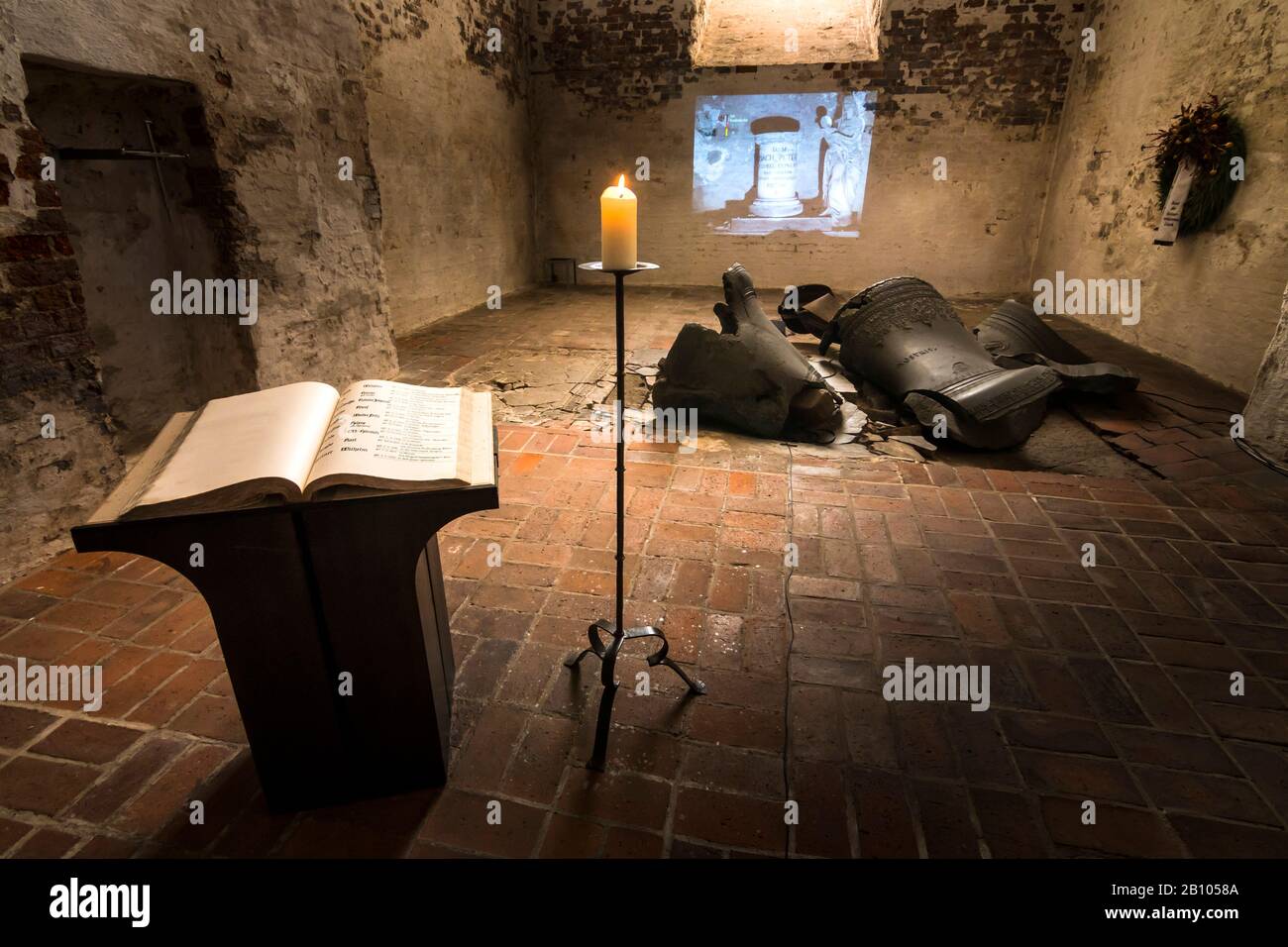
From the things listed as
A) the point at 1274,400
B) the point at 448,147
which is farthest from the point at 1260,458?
the point at 448,147

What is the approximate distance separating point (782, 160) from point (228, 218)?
310 inches

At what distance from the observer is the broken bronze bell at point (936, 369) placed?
3.92 meters

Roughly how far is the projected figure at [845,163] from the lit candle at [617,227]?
29.5 feet

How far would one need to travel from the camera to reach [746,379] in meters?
4.18

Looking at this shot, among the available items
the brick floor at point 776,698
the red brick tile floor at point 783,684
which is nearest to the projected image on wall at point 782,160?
the red brick tile floor at point 783,684

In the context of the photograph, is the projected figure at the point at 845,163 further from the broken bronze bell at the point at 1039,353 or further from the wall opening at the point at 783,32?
the broken bronze bell at the point at 1039,353

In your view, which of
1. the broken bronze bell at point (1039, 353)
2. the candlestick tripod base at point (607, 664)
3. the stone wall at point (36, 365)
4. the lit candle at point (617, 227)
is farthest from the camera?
the broken bronze bell at point (1039, 353)

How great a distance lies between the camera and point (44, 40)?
2.53 meters

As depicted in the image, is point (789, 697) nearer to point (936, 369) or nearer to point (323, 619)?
point (323, 619)

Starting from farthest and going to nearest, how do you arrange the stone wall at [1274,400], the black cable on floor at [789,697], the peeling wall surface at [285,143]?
the stone wall at [1274,400]
the peeling wall surface at [285,143]
the black cable on floor at [789,697]

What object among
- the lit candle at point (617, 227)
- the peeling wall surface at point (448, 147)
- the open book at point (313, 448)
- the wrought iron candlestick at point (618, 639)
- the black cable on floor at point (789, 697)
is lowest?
the black cable on floor at point (789, 697)

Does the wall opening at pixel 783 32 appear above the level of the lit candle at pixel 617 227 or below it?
above

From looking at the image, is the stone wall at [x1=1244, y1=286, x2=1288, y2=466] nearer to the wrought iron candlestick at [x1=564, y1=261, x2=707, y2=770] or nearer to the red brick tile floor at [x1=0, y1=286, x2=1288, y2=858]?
the red brick tile floor at [x1=0, y1=286, x2=1288, y2=858]
